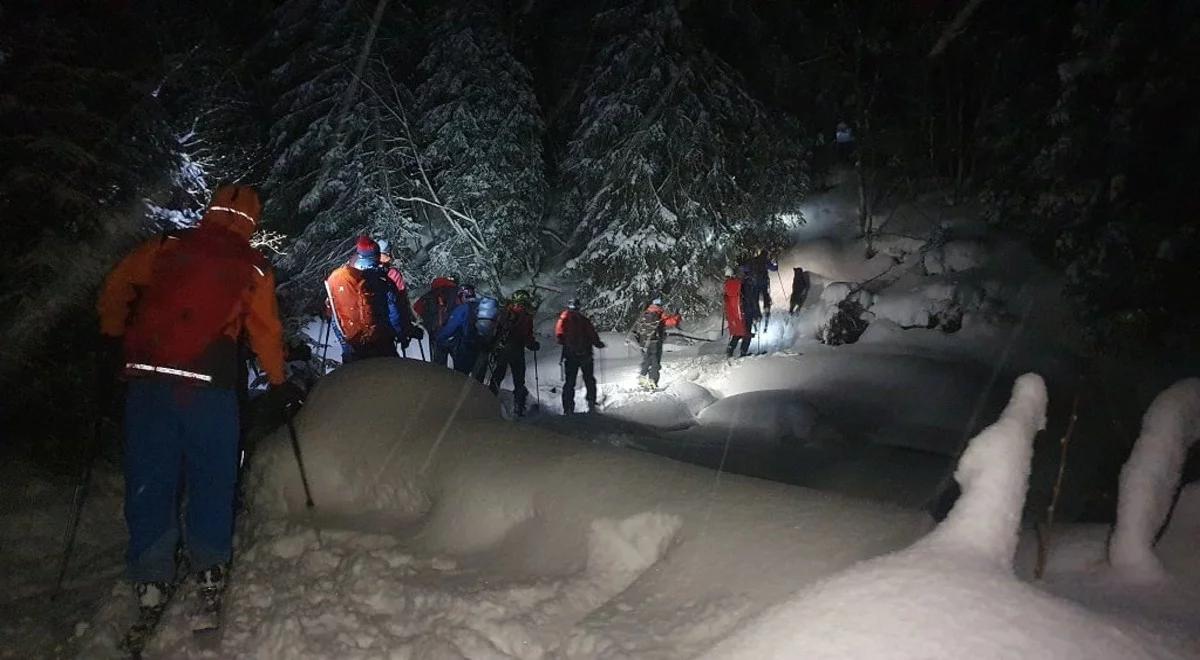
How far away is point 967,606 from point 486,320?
29.4 feet

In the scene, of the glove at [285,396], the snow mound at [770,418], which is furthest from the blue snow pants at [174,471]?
the snow mound at [770,418]

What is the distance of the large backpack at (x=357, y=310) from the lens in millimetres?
7277

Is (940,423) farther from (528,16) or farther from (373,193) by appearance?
(528,16)

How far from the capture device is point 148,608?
3295mm

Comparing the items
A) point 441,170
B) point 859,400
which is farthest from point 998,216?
point 441,170

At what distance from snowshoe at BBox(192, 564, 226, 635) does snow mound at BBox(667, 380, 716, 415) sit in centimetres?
853

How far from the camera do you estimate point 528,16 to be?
25484 millimetres

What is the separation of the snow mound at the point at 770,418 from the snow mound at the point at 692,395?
31.2 inches

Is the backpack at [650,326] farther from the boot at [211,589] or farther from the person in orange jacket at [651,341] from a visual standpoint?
the boot at [211,589]

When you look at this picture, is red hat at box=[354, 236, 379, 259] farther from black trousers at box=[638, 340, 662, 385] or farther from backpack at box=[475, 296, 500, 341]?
black trousers at box=[638, 340, 662, 385]

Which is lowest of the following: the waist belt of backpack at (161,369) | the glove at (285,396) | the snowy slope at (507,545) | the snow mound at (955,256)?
the snowy slope at (507,545)

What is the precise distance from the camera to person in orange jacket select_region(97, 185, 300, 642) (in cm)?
328

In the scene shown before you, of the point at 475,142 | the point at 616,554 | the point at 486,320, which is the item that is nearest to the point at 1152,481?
the point at 616,554

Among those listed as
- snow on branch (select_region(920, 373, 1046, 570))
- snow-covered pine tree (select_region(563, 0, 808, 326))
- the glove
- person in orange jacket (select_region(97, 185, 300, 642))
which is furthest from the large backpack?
snow-covered pine tree (select_region(563, 0, 808, 326))
